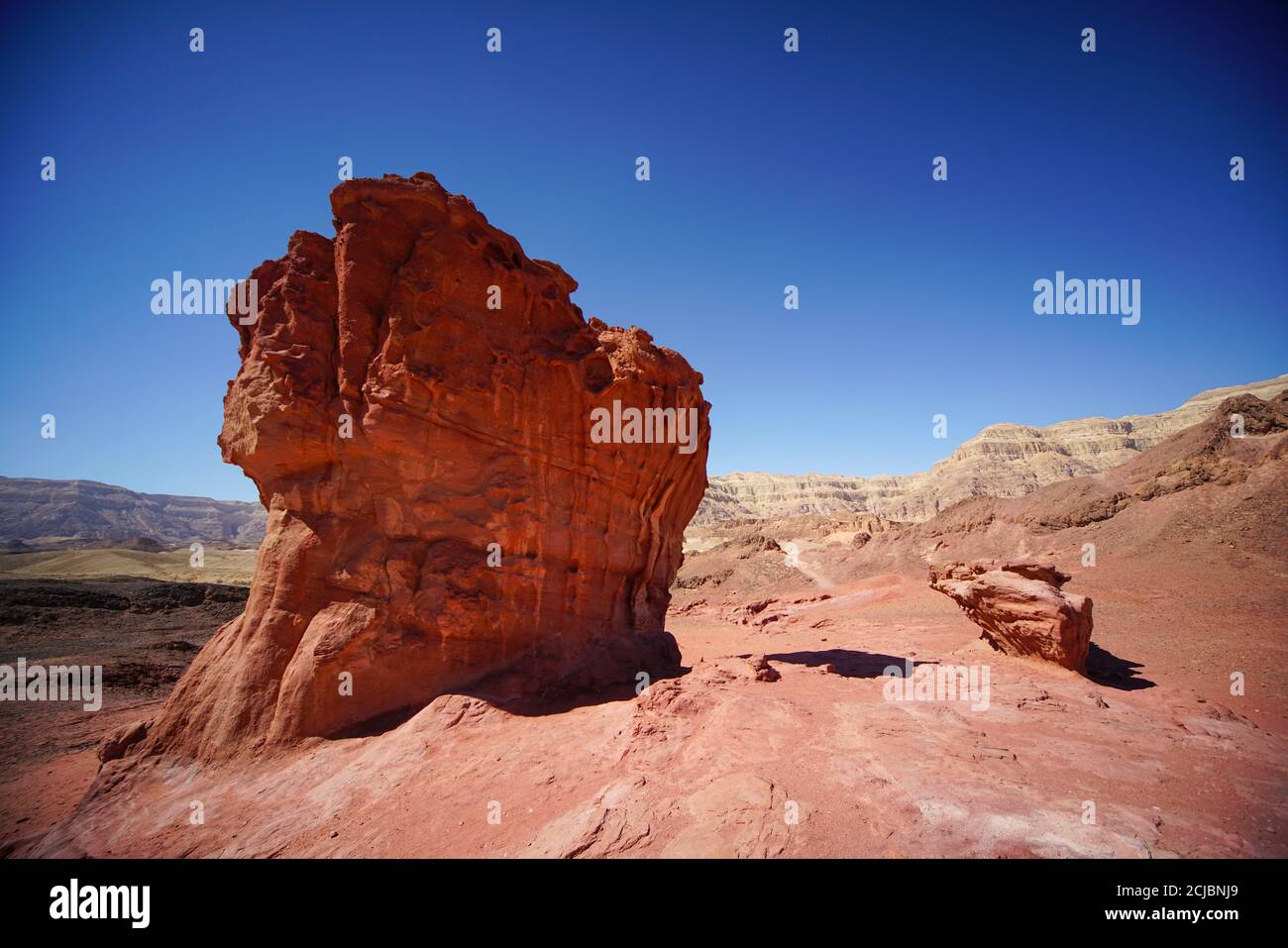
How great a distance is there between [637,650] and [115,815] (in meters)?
8.46

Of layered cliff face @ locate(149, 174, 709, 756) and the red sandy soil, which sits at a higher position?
layered cliff face @ locate(149, 174, 709, 756)

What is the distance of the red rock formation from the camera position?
1134cm

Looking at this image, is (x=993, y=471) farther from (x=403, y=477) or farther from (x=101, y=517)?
(x=101, y=517)

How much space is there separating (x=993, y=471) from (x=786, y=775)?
343 ft

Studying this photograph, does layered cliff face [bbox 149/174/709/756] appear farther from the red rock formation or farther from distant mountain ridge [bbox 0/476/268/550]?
distant mountain ridge [bbox 0/476/268/550]

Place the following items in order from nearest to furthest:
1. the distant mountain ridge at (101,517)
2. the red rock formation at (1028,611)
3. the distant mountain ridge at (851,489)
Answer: the red rock formation at (1028,611), the distant mountain ridge at (851,489), the distant mountain ridge at (101,517)

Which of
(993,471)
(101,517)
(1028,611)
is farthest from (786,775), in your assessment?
(101,517)

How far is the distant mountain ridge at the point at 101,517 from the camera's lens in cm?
11269

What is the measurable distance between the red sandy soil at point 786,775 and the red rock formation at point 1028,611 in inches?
19.2

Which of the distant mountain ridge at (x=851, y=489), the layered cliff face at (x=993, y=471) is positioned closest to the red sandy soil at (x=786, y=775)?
the distant mountain ridge at (x=851, y=489)

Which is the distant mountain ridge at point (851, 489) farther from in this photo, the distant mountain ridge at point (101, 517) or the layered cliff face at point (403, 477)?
the layered cliff face at point (403, 477)

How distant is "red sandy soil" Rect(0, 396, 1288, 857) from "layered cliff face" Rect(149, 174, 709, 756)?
3.06 ft

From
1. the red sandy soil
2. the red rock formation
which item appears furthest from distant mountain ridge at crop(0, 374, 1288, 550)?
the red sandy soil
